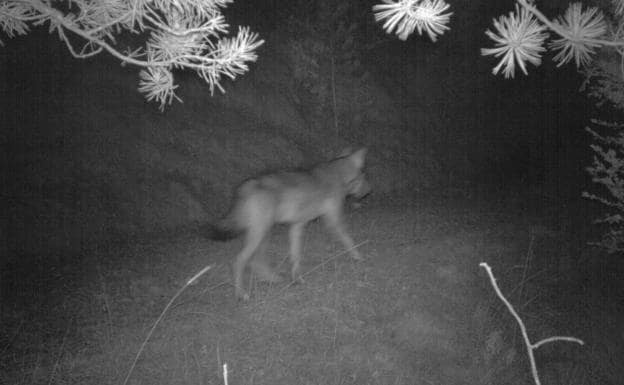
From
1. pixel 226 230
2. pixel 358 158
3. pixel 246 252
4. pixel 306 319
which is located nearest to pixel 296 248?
pixel 246 252

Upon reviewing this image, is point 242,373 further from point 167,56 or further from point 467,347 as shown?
point 167,56

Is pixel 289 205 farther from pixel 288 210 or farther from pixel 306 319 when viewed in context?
pixel 306 319

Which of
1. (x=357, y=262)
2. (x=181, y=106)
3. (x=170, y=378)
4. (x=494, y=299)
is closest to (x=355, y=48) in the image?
(x=181, y=106)

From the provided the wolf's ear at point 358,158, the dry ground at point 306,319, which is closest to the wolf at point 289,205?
the wolf's ear at point 358,158

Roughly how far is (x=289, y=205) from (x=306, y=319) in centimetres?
156

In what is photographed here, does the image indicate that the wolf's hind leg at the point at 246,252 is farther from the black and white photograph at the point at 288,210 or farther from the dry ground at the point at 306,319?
the dry ground at the point at 306,319

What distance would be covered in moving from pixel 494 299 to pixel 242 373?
3744mm

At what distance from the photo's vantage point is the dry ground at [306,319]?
4.90 m

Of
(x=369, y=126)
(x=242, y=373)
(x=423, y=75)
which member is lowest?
(x=242, y=373)

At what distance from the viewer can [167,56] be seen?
3.16m

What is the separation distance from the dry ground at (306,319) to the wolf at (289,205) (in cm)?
43

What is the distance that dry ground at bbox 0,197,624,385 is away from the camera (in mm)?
4898

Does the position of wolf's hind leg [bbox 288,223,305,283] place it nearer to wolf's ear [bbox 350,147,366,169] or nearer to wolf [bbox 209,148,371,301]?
wolf [bbox 209,148,371,301]

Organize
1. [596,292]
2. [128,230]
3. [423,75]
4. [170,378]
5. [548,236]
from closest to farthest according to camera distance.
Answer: [170,378]
[596,292]
[128,230]
[548,236]
[423,75]
